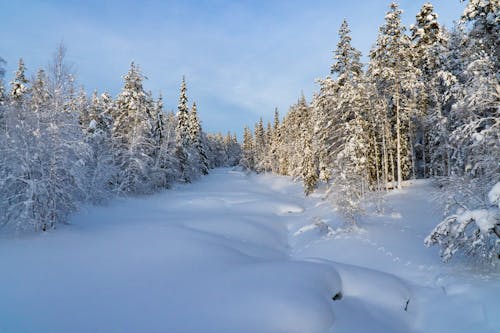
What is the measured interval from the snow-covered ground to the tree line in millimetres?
1952

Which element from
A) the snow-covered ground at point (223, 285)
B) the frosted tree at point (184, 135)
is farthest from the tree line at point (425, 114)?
the frosted tree at point (184, 135)

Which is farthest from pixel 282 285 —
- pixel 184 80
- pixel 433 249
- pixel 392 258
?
pixel 184 80

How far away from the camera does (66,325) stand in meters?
6.20

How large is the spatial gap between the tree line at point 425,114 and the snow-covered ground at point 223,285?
195 cm

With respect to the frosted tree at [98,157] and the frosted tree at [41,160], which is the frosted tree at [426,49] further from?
the frosted tree at [98,157]

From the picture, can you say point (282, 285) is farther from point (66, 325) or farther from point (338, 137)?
point (338, 137)

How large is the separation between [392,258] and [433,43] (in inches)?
913

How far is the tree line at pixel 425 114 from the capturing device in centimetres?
1041

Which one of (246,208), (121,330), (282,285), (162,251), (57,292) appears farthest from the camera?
(246,208)

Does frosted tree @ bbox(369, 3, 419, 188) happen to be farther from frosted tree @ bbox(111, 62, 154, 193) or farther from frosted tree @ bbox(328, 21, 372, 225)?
frosted tree @ bbox(111, 62, 154, 193)

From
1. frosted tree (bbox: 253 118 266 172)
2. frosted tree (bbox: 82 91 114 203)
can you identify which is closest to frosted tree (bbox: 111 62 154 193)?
frosted tree (bbox: 82 91 114 203)

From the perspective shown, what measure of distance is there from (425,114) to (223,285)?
95.4 feet

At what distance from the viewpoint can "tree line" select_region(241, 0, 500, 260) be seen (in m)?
10.4

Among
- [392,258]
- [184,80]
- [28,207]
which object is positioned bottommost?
[392,258]
